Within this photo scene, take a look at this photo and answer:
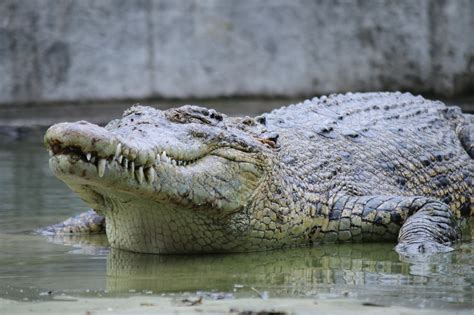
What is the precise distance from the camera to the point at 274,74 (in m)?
14.2

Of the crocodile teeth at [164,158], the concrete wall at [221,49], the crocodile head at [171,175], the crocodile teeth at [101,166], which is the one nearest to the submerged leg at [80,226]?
the crocodile head at [171,175]

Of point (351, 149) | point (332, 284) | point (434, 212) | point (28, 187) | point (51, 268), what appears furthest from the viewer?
point (28, 187)

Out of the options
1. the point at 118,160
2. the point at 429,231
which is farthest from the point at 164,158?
the point at 429,231

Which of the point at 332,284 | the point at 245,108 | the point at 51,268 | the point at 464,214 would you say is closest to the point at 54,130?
the point at 51,268

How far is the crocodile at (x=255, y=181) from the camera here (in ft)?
15.5

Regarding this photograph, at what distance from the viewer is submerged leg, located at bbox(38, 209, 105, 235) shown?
6.46 metres

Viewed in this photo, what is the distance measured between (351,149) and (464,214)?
3.67ft

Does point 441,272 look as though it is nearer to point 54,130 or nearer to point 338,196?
point 338,196

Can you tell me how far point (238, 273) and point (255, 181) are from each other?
857 mm

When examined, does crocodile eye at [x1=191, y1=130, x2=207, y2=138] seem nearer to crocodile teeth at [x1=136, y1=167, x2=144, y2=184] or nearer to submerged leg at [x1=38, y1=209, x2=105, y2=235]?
crocodile teeth at [x1=136, y1=167, x2=144, y2=184]

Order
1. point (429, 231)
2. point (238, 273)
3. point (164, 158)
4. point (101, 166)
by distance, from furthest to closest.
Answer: point (429, 231)
point (164, 158)
point (238, 273)
point (101, 166)

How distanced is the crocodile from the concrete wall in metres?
7.29

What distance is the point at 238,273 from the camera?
4660 millimetres

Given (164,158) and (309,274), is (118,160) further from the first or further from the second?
(309,274)
